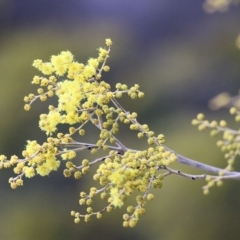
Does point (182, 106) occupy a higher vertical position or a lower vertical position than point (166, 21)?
lower

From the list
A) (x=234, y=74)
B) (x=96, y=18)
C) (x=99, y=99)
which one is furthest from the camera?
(x=96, y=18)

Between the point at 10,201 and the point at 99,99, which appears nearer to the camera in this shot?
the point at 99,99

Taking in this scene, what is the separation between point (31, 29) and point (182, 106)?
0.47m

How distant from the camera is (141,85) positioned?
101 cm

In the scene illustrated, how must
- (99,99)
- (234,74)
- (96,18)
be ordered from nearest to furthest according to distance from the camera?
(99,99), (234,74), (96,18)

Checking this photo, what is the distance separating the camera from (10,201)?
3.64ft

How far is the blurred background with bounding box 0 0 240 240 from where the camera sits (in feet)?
3.12

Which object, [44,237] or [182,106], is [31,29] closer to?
[182,106]

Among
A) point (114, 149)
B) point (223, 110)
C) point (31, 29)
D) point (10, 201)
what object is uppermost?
point (31, 29)

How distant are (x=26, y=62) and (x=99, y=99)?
2.22ft

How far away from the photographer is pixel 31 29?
42.1 inches

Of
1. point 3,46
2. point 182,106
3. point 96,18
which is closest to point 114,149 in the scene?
point 182,106

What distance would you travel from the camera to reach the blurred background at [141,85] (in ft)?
3.12

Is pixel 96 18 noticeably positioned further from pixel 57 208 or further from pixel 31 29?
pixel 57 208
